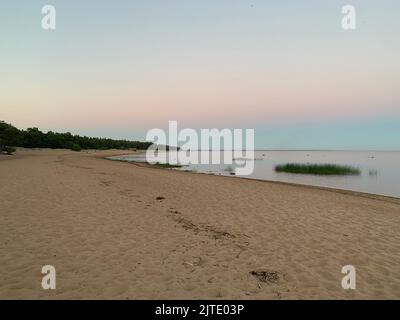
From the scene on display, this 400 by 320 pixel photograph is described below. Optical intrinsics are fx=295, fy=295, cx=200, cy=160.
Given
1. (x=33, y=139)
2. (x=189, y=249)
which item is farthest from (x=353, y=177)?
(x=33, y=139)

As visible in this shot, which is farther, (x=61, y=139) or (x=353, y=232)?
(x=61, y=139)

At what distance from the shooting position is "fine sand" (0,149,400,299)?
484cm

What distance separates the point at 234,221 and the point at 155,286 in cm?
507

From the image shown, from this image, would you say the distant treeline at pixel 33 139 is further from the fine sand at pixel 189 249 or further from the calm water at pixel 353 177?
the fine sand at pixel 189 249

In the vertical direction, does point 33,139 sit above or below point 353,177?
above

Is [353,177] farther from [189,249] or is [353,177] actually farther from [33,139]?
[33,139]

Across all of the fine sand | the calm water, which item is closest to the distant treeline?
the calm water

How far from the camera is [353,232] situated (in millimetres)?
8656

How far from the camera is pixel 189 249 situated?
667 cm

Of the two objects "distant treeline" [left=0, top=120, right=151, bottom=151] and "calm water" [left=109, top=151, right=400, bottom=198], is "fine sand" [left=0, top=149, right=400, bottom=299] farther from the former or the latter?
"distant treeline" [left=0, top=120, right=151, bottom=151]

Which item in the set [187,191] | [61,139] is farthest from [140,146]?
[187,191]

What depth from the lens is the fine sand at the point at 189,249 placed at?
4.84 metres
